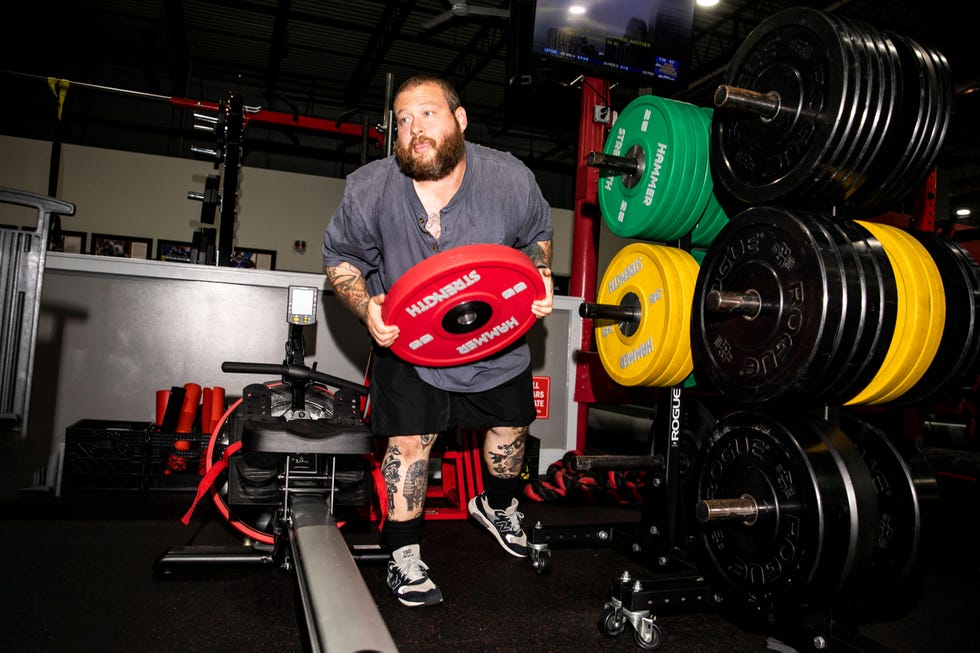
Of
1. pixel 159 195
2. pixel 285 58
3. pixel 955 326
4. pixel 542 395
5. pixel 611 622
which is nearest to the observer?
pixel 955 326

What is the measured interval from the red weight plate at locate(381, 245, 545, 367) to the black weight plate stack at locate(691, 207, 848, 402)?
47 cm

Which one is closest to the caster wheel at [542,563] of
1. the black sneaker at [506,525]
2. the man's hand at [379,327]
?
the black sneaker at [506,525]

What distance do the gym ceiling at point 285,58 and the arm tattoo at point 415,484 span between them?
18.3 ft

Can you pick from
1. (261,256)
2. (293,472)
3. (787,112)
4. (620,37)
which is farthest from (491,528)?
(261,256)

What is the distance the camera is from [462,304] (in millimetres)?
1609

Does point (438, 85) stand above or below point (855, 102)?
above

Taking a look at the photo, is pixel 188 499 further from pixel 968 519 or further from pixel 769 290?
pixel 968 519

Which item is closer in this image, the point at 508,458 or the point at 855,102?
the point at 855,102

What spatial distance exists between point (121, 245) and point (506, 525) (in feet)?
Result: 27.9

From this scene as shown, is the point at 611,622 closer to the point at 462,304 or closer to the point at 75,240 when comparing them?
the point at 462,304

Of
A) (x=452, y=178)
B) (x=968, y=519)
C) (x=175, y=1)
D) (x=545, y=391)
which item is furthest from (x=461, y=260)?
(x=175, y=1)

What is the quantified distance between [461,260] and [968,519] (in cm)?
291

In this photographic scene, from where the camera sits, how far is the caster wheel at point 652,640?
59.1 inches

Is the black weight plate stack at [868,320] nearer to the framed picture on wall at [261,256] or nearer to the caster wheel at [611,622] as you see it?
the caster wheel at [611,622]
